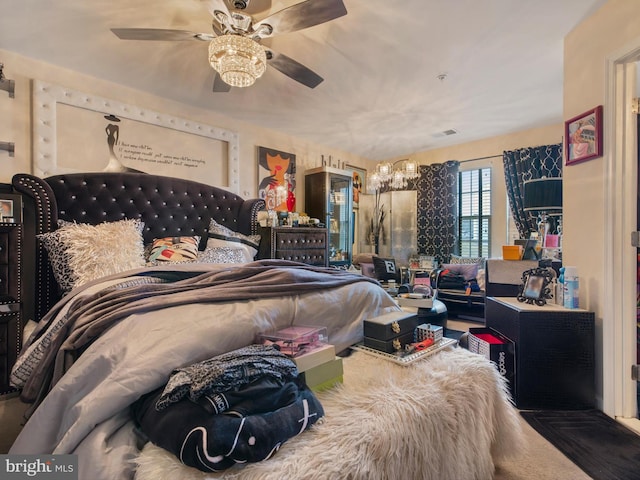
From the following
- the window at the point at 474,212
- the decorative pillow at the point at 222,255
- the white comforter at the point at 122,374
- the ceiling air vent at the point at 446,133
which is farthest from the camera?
the window at the point at 474,212

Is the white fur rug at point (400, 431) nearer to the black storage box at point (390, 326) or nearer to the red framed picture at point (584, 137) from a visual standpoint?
the black storage box at point (390, 326)

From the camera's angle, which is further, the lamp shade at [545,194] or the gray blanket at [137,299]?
the lamp shade at [545,194]

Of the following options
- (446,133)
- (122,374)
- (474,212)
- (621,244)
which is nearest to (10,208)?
(122,374)

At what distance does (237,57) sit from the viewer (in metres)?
1.81

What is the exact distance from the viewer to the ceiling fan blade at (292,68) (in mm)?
2043

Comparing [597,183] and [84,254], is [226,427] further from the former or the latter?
[597,183]

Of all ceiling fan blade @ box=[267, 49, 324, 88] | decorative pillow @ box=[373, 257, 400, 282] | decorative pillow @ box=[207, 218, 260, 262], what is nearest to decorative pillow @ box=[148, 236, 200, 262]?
decorative pillow @ box=[207, 218, 260, 262]

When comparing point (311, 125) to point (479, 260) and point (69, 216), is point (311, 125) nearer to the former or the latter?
point (69, 216)

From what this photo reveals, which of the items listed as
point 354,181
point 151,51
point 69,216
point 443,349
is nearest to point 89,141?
point 69,216

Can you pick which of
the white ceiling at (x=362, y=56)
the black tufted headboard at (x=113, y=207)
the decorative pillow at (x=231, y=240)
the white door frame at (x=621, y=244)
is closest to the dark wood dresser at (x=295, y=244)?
the decorative pillow at (x=231, y=240)

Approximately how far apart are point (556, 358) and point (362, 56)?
8.27ft

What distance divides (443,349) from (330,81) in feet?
8.00

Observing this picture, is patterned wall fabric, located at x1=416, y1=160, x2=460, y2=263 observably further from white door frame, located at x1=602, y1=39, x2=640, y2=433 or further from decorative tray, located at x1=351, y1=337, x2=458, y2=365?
decorative tray, located at x1=351, y1=337, x2=458, y2=365

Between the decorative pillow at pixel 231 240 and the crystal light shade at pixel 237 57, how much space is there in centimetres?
159
